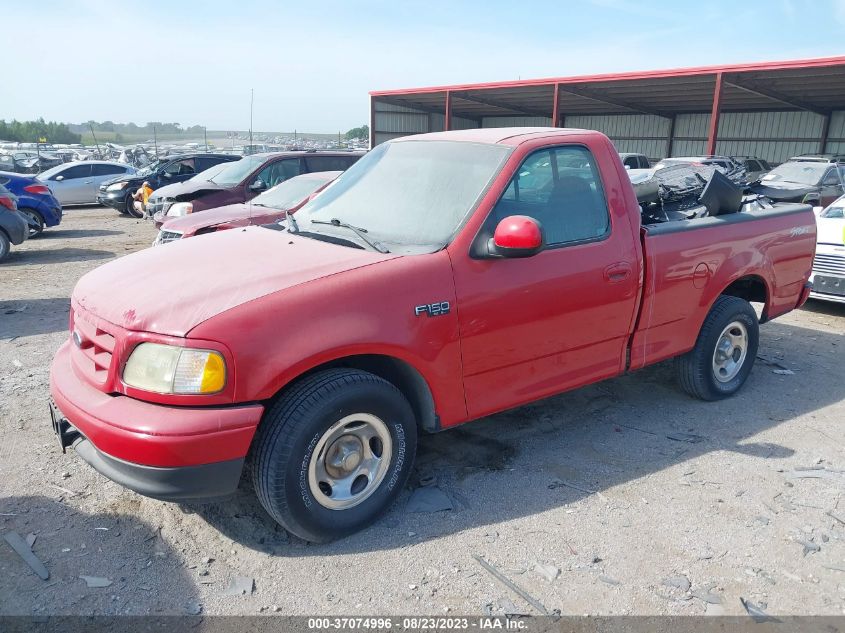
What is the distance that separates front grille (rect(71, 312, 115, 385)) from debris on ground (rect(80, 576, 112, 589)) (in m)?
0.86

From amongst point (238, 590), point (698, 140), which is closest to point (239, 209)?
point (238, 590)

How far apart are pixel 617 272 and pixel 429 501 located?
5.75 feet

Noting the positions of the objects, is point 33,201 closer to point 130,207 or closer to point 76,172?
point 130,207

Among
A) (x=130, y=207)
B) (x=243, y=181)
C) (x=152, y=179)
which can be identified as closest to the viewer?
(x=243, y=181)

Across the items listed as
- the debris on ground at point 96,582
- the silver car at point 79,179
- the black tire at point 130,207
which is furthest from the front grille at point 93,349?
the silver car at point 79,179

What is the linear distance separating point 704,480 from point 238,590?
8.79 feet

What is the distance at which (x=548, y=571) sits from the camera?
312 cm

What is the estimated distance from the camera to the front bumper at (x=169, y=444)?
2.76 metres

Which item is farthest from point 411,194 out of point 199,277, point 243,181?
point 243,181

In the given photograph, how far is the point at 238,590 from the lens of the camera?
2.95 metres

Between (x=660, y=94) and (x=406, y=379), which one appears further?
(x=660, y=94)

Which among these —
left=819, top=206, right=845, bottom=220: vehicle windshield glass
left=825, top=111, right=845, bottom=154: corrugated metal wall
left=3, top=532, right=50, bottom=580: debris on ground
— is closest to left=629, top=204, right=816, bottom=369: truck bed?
left=3, top=532, right=50, bottom=580: debris on ground

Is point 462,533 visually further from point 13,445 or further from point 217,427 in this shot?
point 13,445

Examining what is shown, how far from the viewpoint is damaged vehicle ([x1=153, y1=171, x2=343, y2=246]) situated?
804 centimetres
